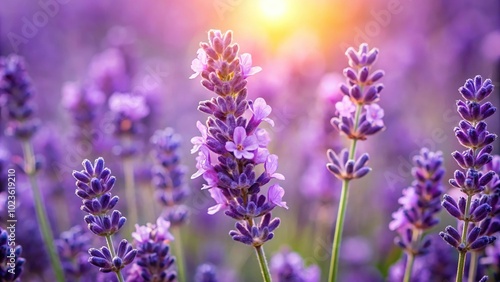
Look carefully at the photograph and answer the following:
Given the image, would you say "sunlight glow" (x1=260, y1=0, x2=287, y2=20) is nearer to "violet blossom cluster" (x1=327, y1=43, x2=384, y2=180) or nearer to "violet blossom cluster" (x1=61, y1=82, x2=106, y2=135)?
"violet blossom cluster" (x1=61, y1=82, x2=106, y2=135)

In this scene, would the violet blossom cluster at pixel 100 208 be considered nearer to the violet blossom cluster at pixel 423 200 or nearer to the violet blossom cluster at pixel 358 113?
the violet blossom cluster at pixel 358 113

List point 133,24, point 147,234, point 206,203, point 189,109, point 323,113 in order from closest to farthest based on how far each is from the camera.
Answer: point 147,234 < point 323,113 < point 206,203 < point 189,109 < point 133,24

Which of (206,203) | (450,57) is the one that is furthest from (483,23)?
(206,203)

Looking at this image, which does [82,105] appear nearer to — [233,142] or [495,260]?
[233,142]

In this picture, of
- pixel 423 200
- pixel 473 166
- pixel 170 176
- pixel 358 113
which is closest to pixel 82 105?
pixel 170 176

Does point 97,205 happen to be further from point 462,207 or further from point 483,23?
point 483,23

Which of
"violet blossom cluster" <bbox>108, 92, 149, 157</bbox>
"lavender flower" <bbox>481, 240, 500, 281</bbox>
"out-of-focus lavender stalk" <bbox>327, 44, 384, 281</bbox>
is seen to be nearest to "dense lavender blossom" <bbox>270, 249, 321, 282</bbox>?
"out-of-focus lavender stalk" <bbox>327, 44, 384, 281</bbox>
